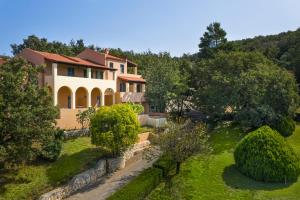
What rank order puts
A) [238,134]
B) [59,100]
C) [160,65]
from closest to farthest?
[238,134] → [59,100] → [160,65]

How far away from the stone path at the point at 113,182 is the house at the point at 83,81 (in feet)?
33.3

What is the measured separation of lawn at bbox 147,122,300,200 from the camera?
977 inches

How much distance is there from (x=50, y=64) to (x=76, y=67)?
4.86 m

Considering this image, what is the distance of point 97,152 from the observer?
115 feet

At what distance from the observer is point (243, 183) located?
2673cm

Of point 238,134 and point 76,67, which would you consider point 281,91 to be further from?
point 76,67

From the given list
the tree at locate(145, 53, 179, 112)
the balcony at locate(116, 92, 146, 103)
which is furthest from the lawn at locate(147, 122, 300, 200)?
the balcony at locate(116, 92, 146, 103)

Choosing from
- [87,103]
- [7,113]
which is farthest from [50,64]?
[7,113]

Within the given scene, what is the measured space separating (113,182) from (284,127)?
21.4 metres

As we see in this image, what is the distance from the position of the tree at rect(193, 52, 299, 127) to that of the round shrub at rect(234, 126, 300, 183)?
435 inches

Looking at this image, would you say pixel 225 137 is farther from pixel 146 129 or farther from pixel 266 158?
pixel 266 158

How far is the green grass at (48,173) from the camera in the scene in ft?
87.5

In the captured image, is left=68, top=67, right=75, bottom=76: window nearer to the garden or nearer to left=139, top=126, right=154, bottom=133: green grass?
left=139, top=126, right=154, bottom=133: green grass

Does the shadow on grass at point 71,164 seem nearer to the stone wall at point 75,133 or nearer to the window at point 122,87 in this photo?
the stone wall at point 75,133
